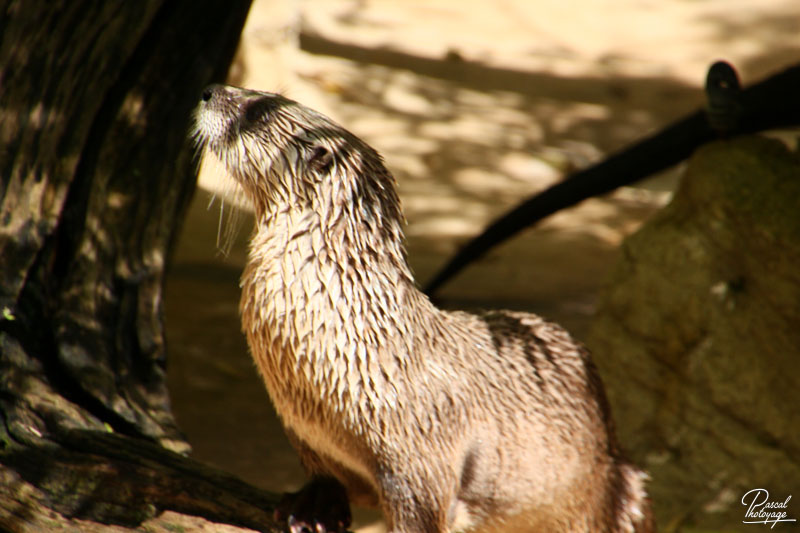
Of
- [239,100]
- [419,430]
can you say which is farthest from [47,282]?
[419,430]

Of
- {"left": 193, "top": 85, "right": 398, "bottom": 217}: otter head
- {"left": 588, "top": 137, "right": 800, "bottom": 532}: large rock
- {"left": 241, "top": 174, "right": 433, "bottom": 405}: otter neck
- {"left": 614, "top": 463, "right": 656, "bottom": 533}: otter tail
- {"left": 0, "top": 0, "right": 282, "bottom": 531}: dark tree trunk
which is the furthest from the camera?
{"left": 588, "top": 137, "right": 800, "bottom": 532}: large rock

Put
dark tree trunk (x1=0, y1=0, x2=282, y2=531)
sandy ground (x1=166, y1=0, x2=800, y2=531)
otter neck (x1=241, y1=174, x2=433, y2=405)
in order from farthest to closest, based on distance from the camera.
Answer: sandy ground (x1=166, y1=0, x2=800, y2=531)
dark tree trunk (x1=0, y1=0, x2=282, y2=531)
otter neck (x1=241, y1=174, x2=433, y2=405)

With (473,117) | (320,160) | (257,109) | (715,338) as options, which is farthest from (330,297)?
(473,117)

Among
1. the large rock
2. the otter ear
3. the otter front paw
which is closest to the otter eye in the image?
the otter ear

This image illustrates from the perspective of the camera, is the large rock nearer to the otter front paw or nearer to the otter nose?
the otter front paw

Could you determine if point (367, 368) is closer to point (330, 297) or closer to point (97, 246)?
point (330, 297)

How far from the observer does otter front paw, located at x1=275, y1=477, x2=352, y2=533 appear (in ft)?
7.73

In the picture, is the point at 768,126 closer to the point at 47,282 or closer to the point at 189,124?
the point at 189,124

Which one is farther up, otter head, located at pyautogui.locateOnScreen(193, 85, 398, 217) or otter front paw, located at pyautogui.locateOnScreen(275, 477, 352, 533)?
otter head, located at pyautogui.locateOnScreen(193, 85, 398, 217)

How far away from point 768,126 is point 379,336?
1.99 m

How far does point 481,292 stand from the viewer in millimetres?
5703

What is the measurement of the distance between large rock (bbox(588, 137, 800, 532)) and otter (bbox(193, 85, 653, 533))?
112 centimetres

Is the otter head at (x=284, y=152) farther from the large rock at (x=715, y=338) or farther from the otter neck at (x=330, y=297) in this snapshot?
the large rock at (x=715, y=338)

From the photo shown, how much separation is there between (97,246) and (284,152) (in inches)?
36.1
